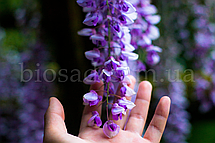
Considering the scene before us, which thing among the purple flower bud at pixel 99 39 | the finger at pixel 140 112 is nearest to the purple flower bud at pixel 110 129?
the finger at pixel 140 112

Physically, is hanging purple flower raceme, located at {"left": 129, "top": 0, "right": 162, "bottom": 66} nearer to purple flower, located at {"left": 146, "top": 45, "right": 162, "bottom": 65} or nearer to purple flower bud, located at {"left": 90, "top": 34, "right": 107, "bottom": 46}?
purple flower, located at {"left": 146, "top": 45, "right": 162, "bottom": 65}

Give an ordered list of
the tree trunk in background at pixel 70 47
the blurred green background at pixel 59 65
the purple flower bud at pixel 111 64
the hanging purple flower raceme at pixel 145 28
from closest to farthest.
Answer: the purple flower bud at pixel 111 64 < the hanging purple flower raceme at pixel 145 28 < the tree trunk in background at pixel 70 47 < the blurred green background at pixel 59 65

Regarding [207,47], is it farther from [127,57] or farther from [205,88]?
[127,57]

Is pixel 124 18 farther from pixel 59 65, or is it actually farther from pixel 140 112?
pixel 59 65

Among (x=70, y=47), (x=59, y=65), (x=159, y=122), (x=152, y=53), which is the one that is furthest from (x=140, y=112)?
(x=59, y=65)

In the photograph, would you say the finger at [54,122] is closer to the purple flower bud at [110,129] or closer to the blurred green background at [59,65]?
the purple flower bud at [110,129]

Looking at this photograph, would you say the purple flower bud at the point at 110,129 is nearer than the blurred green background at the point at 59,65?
Yes

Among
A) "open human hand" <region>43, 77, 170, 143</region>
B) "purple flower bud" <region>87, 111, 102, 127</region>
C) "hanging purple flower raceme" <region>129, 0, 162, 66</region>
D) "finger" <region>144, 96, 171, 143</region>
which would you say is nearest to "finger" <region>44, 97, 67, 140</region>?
"open human hand" <region>43, 77, 170, 143</region>

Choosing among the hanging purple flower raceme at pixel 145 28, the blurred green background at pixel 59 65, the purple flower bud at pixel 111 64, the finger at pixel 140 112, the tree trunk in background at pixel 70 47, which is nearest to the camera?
the purple flower bud at pixel 111 64

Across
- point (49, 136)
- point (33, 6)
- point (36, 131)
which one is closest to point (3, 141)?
point (36, 131)
